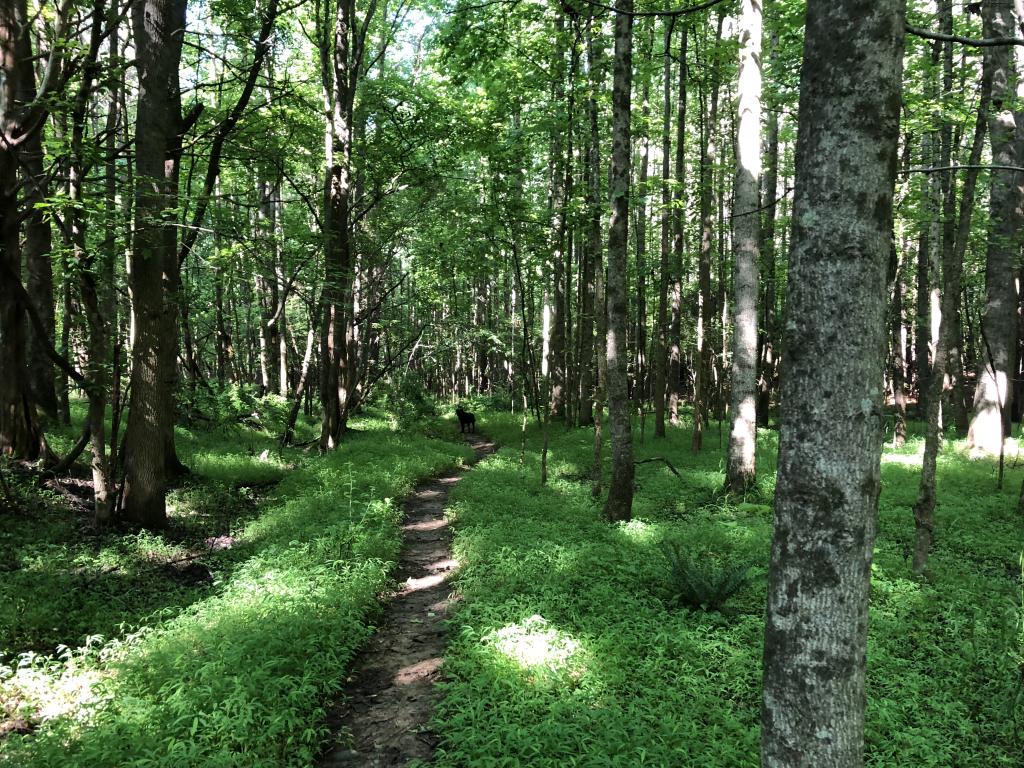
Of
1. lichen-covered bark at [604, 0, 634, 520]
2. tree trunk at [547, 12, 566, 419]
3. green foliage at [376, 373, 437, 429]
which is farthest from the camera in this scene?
green foliage at [376, 373, 437, 429]

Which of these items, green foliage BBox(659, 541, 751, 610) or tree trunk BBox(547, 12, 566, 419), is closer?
green foliage BBox(659, 541, 751, 610)

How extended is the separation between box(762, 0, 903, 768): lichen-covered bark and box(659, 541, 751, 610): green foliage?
3906mm

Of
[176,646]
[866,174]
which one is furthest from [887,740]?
[176,646]

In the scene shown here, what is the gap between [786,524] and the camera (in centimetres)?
206

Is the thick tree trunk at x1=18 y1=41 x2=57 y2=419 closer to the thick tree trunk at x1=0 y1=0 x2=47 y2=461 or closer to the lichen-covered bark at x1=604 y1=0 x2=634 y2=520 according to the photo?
the thick tree trunk at x1=0 y1=0 x2=47 y2=461

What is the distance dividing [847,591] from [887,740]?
280cm

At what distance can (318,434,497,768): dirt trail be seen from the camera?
161 inches

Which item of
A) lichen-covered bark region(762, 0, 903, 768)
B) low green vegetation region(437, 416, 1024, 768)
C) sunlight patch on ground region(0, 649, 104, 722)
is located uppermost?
lichen-covered bark region(762, 0, 903, 768)

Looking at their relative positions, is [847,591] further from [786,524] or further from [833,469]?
[833,469]

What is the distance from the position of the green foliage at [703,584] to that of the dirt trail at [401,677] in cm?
253

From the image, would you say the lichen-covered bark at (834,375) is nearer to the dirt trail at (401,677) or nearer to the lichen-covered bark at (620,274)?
the dirt trail at (401,677)

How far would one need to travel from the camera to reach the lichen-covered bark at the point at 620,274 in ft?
26.4

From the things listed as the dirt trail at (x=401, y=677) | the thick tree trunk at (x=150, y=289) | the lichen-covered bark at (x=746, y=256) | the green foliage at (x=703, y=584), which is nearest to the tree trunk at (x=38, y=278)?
the thick tree trunk at (x=150, y=289)

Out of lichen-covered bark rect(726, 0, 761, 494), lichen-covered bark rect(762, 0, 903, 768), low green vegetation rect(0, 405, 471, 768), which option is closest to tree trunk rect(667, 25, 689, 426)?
lichen-covered bark rect(726, 0, 761, 494)
